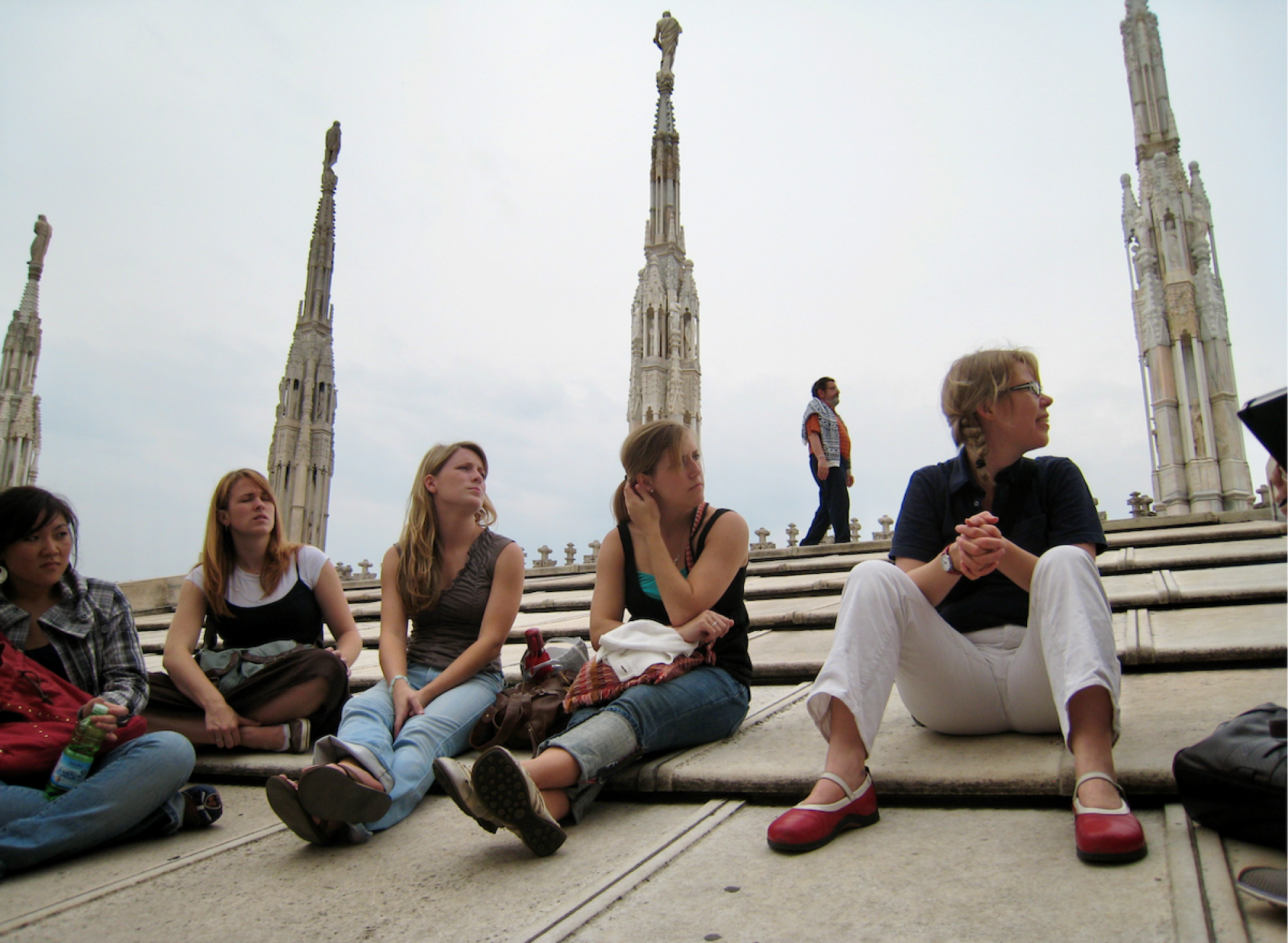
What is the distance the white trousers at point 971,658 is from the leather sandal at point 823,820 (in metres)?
0.15

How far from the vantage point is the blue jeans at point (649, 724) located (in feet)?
7.54

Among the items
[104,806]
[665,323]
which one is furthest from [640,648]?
[665,323]

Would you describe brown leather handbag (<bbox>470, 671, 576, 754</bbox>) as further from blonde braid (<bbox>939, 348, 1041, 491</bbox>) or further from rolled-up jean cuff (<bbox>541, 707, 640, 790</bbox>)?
blonde braid (<bbox>939, 348, 1041, 491</bbox>)

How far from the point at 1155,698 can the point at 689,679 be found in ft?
5.10

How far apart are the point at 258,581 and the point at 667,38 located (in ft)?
55.6

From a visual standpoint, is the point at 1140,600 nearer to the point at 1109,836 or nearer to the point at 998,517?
the point at 998,517

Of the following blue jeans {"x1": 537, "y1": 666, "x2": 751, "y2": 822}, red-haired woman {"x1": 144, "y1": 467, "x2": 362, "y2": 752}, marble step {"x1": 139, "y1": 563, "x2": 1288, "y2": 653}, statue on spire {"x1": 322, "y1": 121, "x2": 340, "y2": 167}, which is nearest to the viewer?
blue jeans {"x1": 537, "y1": 666, "x2": 751, "y2": 822}

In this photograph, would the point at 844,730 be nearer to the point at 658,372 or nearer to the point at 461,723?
the point at 461,723

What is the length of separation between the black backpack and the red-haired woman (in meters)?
2.87

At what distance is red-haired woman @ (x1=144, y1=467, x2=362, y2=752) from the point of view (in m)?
3.21

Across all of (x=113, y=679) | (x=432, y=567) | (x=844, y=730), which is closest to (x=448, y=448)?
(x=432, y=567)

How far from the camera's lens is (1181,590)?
13.7 ft

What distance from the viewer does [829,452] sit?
8.68 metres

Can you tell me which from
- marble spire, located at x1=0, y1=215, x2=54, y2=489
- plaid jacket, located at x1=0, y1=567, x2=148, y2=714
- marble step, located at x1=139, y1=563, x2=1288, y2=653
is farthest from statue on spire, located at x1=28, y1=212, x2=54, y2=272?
plaid jacket, located at x1=0, y1=567, x2=148, y2=714
